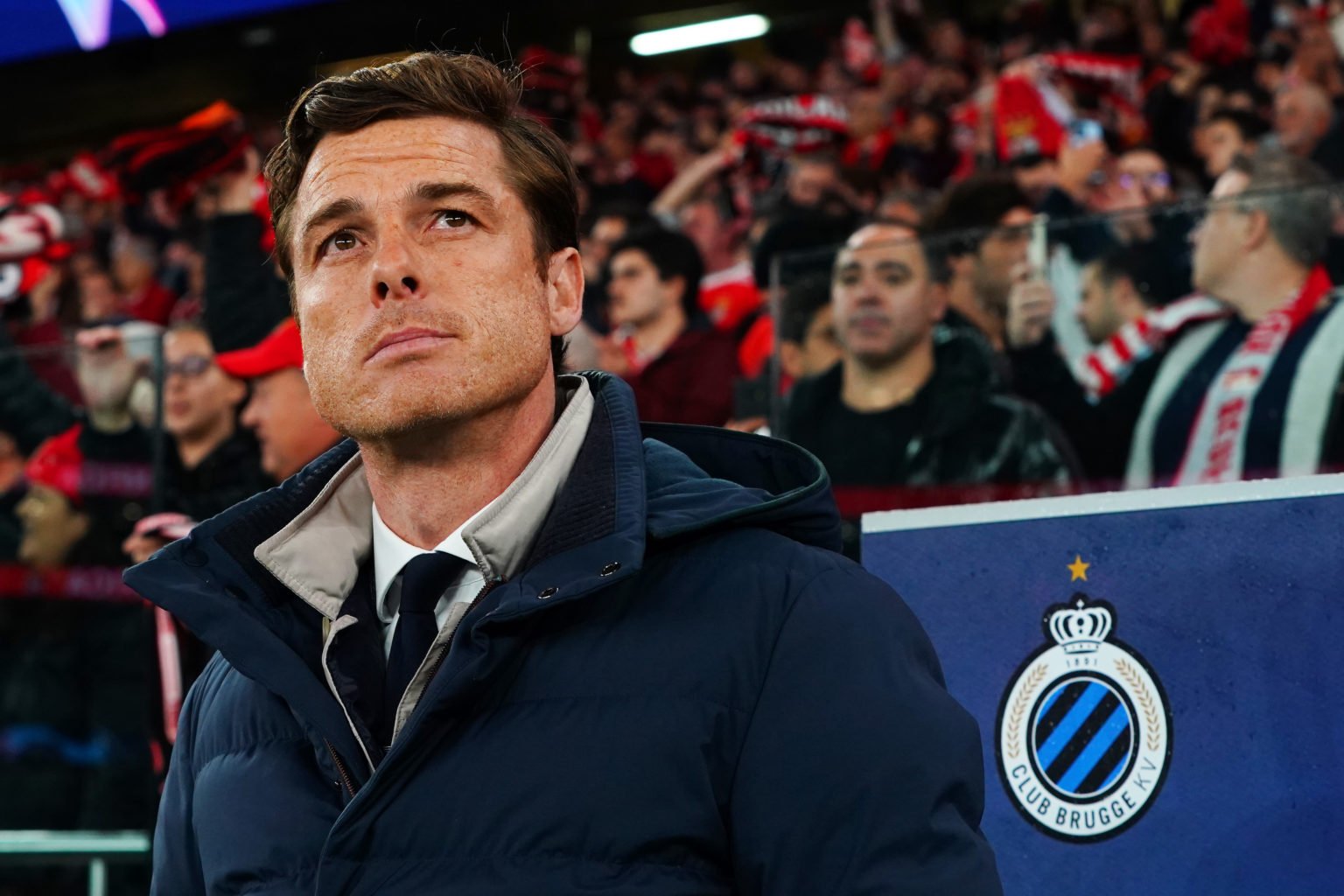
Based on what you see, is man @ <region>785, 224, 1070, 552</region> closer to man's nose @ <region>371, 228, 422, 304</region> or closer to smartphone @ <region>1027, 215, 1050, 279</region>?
smartphone @ <region>1027, 215, 1050, 279</region>

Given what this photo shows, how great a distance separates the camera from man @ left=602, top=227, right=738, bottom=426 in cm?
438

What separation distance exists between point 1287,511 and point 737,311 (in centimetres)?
→ 328

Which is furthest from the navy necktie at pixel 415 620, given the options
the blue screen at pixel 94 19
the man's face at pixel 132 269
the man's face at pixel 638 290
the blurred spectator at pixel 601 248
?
the blue screen at pixel 94 19

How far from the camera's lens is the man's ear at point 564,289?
1757 mm

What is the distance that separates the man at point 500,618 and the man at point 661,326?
Answer: 8.42 feet

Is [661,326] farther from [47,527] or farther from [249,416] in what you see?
[47,527]

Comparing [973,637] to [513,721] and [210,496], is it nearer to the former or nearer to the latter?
[513,721]

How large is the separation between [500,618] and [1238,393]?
1.70 m

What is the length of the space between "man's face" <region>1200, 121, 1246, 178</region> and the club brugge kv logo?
3895 mm

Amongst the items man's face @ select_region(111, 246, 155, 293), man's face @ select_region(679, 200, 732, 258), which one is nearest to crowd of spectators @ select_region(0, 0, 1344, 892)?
man's face @ select_region(679, 200, 732, 258)

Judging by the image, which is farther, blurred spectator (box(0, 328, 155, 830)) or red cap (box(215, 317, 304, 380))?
red cap (box(215, 317, 304, 380))

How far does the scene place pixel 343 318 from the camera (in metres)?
1.63

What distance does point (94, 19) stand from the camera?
30.5 feet

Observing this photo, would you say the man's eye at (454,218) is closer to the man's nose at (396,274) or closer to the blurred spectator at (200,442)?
the man's nose at (396,274)
